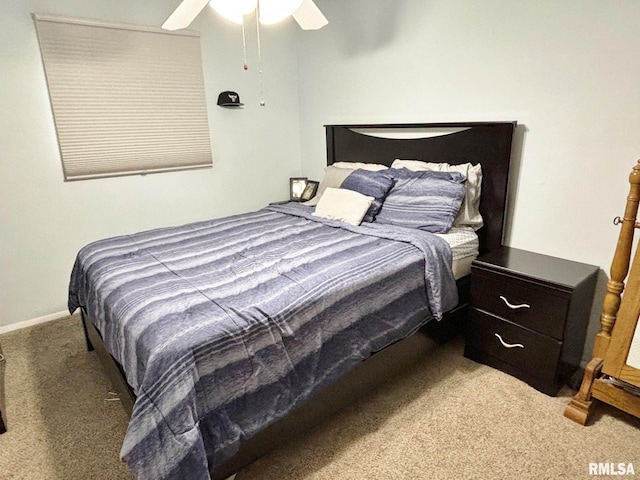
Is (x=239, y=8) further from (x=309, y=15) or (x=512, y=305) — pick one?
(x=512, y=305)

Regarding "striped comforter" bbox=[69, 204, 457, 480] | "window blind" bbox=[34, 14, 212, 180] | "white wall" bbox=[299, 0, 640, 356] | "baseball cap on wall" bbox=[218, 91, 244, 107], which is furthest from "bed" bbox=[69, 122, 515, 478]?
"baseball cap on wall" bbox=[218, 91, 244, 107]

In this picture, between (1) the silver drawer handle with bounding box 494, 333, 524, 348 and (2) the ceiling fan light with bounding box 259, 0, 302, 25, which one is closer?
(2) the ceiling fan light with bounding box 259, 0, 302, 25

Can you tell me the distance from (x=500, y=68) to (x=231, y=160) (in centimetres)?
221

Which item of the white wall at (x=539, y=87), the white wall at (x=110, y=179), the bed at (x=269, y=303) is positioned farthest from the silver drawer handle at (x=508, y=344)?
the white wall at (x=110, y=179)

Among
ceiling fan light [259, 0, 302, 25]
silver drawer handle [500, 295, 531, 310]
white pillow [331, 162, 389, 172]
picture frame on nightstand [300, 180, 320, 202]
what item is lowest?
silver drawer handle [500, 295, 531, 310]

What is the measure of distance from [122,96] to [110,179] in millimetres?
609

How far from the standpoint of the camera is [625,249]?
1.71 m

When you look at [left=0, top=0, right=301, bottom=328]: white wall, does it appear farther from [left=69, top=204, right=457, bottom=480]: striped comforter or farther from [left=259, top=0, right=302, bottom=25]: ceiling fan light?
[left=259, top=0, right=302, bottom=25]: ceiling fan light

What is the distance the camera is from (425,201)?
239 centimetres

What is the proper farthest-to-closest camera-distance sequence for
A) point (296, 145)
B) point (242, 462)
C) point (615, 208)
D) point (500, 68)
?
point (296, 145) → point (500, 68) → point (615, 208) → point (242, 462)

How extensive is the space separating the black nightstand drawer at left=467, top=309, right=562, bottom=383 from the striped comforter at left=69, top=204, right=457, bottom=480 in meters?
0.22

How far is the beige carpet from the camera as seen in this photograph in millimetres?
1586

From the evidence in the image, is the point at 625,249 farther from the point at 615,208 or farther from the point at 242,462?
the point at 242,462

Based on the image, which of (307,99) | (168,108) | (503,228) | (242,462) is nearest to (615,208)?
(503,228)
